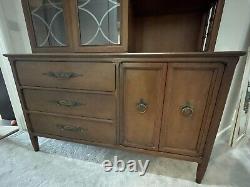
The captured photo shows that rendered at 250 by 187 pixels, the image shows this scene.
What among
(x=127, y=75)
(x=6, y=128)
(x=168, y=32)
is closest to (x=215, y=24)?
(x=168, y=32)

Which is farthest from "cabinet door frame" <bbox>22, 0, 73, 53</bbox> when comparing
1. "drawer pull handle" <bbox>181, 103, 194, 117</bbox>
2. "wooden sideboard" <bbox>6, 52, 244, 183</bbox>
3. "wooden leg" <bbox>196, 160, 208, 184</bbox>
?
"wooden leg" <bbox>196, 160, 208, 184</bbox>

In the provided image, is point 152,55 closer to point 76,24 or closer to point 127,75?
point 127,75

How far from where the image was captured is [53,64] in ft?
3.11

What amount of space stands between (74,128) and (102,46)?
0.59 metres

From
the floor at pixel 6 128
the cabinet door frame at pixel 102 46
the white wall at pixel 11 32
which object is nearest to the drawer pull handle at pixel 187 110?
the cabinet door frame at pixel 102 46

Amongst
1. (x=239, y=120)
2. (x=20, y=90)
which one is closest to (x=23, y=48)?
(x=20, y=90)

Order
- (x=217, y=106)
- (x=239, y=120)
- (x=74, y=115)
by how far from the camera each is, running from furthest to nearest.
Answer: (x=239, y=120), (x=74, y=115), (x=217, y=106)

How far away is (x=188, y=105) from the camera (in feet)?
2.69

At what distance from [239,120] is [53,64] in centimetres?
150

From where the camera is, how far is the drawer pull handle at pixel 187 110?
2.69 feet

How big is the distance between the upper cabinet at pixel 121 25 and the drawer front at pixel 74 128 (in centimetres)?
48

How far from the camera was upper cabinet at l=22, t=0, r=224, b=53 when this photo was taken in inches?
36.5

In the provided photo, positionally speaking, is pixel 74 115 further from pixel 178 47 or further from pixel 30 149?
pixel 178 47

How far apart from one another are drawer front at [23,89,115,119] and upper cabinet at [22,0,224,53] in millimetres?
302
